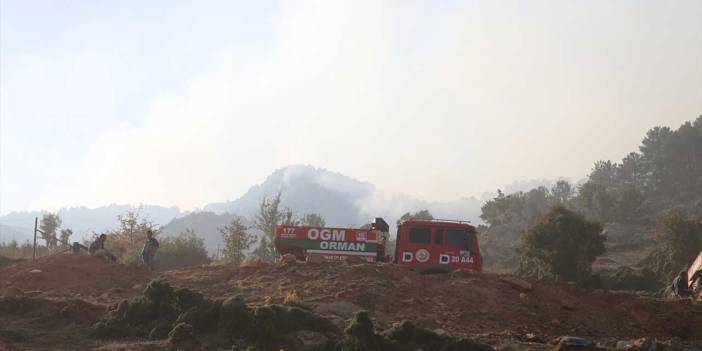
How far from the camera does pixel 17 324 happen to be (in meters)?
15.6

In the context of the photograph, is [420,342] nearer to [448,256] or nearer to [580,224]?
[448,256]

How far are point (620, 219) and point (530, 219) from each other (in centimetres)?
972

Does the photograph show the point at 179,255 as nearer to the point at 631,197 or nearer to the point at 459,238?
the point at 459,238

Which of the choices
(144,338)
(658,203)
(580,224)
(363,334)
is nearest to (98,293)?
(144,338)

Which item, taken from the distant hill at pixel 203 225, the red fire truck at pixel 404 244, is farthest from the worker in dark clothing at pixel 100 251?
the distant hill at pixel 203 225

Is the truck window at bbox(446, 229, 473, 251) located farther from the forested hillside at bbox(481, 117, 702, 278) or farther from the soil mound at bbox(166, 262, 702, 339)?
the forested hillside at bbox(481, 117, 702, 278)

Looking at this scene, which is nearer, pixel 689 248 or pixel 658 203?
pixel 689 248

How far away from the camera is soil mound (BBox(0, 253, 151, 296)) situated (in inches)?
853

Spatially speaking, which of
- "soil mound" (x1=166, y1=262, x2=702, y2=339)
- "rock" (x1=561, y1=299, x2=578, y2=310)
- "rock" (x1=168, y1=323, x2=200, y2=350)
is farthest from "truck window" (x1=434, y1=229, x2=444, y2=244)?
"rock" (x1=168, y1=323, x2=200, y2=350)

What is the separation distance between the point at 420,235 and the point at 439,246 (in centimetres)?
77

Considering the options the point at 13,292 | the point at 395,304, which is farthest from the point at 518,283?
the point at 13,292

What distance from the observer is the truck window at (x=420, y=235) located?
22.3 metres

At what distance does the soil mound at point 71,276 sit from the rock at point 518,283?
12216 mm

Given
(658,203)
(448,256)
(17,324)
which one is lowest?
(17,324)
